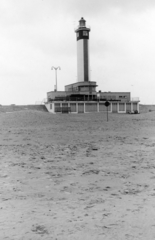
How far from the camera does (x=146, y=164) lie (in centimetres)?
973

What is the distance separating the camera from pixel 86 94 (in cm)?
6047

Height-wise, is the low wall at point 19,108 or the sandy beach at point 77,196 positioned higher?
the low wall at point 19,108

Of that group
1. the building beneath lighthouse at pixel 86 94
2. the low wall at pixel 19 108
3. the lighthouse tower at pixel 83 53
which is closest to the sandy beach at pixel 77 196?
the building beneath lighthouse at pixel 86 94

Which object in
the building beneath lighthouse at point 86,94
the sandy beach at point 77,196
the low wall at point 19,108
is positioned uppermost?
the building beneath lighthouse at point 86,94

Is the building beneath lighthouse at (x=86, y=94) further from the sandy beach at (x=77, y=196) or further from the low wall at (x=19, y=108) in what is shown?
the sandy beach at (x=77, y=196)

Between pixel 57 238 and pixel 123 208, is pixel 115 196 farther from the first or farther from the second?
pixel 57 238

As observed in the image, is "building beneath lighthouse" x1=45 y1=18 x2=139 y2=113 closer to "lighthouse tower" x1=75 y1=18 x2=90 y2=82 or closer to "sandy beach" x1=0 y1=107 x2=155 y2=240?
"lighthouse tower" x1=75 y1=18 x2=90 y2=82

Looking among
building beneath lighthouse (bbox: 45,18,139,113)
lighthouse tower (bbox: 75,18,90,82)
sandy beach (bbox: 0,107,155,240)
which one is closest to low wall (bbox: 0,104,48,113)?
building beneath lighthouse (bbox: 45,18,139,113)

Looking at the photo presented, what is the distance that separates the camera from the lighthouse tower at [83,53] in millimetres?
60656

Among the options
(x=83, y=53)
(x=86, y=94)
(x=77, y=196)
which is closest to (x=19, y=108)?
(x=86, y=94)

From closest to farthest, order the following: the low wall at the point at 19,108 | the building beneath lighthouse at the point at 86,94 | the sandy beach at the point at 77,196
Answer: the sandy beach at the point at 77,196 < the building beneath lighthouse at the point at 86,94 < the low wall at the point at 19,108

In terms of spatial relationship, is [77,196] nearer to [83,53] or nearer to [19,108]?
[19,108]

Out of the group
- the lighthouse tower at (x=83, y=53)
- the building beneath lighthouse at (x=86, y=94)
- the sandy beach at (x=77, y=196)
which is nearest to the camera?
the sandy beach at (x=77, y=196)

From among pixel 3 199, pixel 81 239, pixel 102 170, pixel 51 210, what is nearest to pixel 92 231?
pixel 81 239
